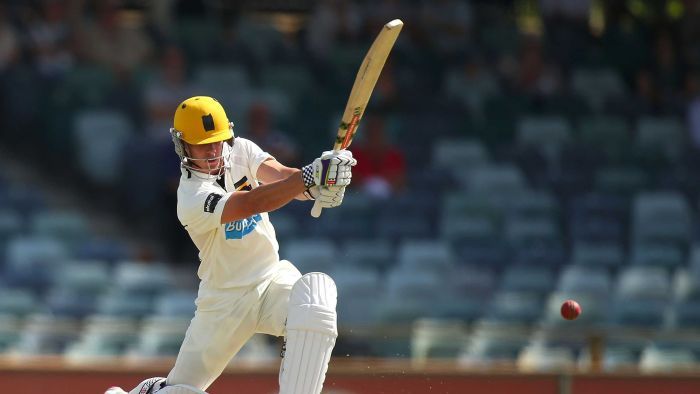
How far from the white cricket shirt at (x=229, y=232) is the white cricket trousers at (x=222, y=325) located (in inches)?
2.4

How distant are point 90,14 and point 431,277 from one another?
13.4 ft

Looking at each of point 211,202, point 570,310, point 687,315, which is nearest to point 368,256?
point 687,315

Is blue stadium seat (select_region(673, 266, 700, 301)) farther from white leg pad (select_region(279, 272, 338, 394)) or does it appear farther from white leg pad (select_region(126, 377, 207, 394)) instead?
white leg pad (select_region(126, 377, 207, 394))

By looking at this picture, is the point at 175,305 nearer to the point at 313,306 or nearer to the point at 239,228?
the point at 239,228

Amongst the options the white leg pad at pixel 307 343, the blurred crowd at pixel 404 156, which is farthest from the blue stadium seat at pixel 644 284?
the white leg pad at pixel 307 343

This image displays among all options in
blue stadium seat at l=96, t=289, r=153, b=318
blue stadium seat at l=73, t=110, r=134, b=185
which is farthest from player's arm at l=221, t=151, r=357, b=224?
blue stadium seat at l=73, t=110, r=134, b=185

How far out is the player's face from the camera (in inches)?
204

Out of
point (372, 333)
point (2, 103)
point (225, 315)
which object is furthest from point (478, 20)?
point (225, 315)

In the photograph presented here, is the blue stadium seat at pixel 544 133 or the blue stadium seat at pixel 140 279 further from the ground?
the blue stadium seat at pixel 544 133

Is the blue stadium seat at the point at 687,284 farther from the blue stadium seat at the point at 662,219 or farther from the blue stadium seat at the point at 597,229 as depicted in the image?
the blue stadium seat at the point at 597,229

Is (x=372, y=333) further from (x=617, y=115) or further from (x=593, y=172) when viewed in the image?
(x=617, y=115)

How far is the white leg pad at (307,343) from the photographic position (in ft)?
16.1

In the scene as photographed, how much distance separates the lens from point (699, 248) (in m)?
8.77

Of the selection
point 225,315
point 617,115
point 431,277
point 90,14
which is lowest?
point 225,315
